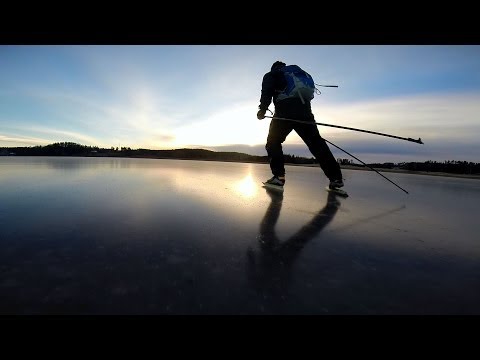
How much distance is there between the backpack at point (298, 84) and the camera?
12.8 feet

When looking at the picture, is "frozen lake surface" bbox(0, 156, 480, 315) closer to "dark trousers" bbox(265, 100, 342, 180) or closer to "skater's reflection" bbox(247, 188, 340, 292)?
"skater's reflection" bbox(247, 188, 340, 292)

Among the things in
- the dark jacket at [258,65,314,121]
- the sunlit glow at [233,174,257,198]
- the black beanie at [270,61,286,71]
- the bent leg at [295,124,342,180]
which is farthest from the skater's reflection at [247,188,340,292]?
the black beanie at [270,61,286,71]

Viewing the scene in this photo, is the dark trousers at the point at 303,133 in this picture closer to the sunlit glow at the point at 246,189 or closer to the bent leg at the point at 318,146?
the bent leg at the point at 318,146

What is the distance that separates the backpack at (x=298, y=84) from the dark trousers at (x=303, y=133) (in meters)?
0.12

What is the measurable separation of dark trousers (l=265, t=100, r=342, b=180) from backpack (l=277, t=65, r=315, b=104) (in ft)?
0.41

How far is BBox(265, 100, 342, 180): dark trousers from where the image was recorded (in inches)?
154

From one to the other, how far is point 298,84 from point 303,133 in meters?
0.86

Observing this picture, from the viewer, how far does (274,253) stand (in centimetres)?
129

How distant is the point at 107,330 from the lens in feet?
2.00

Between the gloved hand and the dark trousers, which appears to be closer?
the dark trousers

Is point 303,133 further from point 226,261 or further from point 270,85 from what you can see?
point 226,261

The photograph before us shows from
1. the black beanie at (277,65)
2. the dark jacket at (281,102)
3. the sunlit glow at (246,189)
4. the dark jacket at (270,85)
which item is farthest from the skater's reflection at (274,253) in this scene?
the black beanie at (277,65)
